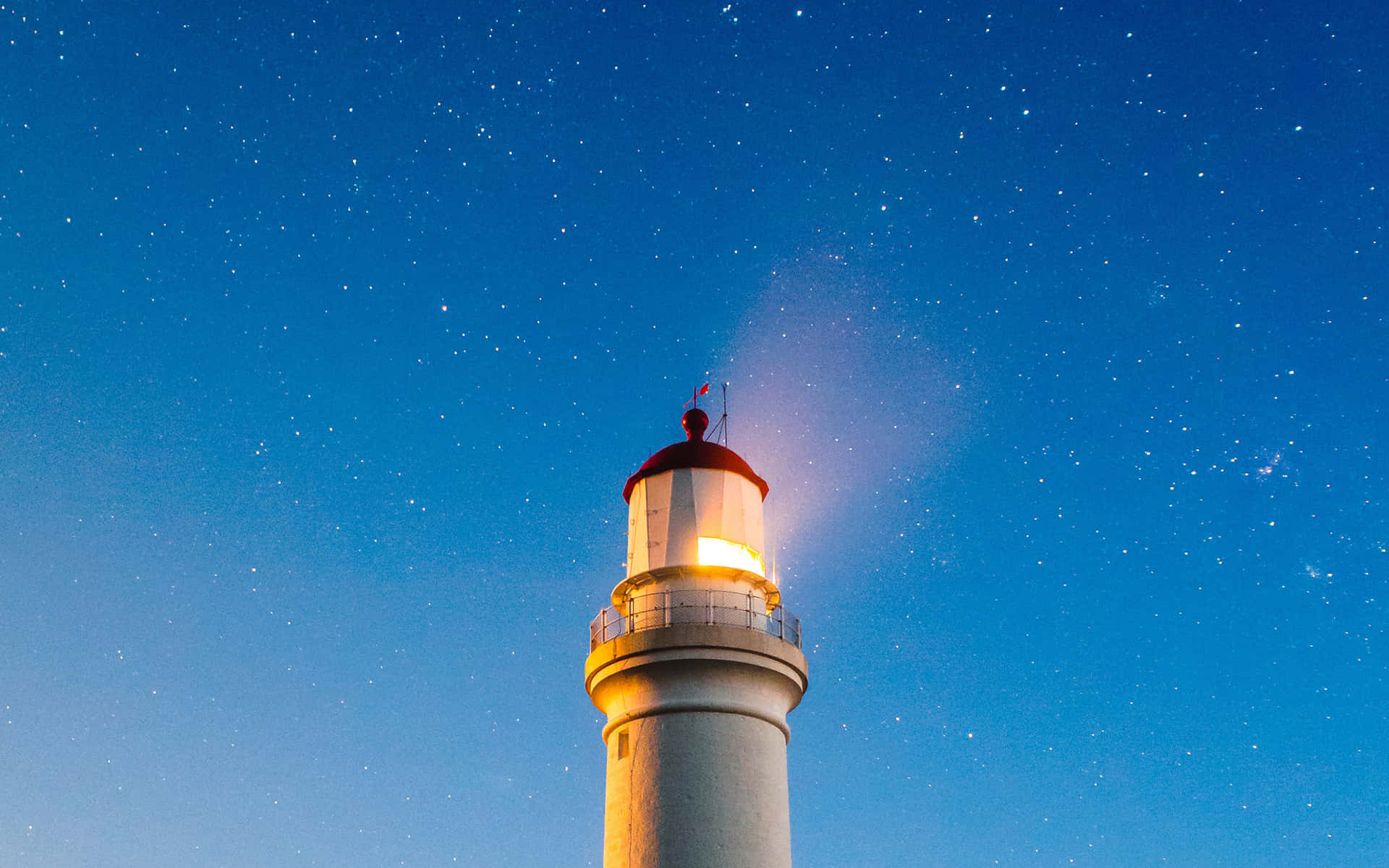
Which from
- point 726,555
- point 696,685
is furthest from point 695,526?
point 696,685

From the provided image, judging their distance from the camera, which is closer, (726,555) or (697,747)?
(697,747)

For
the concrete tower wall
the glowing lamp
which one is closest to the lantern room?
the glowing lamp

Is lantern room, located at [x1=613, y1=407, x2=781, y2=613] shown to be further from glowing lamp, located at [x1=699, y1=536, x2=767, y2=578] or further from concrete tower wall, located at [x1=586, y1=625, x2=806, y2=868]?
concrete tower wall, located at [x1=586, y1=625, x2=806, y2=868]

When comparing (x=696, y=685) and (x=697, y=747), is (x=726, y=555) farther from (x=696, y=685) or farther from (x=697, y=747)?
(x=697, y=747)

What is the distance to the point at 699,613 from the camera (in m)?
16.7

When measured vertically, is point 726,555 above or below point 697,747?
above

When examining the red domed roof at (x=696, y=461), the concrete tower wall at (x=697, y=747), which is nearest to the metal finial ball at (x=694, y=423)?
the red domed roof at (x=696, y=461)

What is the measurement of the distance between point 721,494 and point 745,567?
43.7 inches

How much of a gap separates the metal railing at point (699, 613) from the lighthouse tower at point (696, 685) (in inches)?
0.8

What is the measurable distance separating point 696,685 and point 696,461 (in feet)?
11.2

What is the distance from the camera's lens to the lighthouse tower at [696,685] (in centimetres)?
1570

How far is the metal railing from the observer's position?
16688 mm

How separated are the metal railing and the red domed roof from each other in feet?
6.54

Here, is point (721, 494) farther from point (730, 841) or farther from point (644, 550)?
point (730, 841)
